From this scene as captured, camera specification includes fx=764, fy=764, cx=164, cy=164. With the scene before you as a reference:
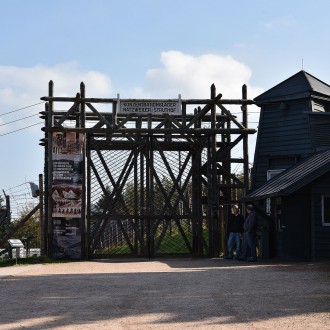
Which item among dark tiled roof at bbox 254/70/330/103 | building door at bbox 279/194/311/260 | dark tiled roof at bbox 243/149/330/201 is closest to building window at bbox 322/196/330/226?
building door at bbox 279/194/311/260

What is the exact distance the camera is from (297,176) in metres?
23.4

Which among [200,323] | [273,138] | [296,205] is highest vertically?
[273,138]

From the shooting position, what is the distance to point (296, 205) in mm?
22938

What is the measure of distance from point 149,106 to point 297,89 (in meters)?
5.80

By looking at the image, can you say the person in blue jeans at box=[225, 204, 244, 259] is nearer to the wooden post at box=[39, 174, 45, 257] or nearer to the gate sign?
the gate sign

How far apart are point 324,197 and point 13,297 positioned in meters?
12.0

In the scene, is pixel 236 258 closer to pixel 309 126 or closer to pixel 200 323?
pixel 309 126

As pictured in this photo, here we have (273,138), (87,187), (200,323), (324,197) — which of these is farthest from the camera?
(273,138)

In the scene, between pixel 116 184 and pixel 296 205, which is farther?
pixel 116 184

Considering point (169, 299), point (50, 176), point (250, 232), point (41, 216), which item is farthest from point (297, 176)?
point (169, 299)

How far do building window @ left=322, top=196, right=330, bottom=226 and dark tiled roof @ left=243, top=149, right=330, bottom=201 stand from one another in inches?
35.7

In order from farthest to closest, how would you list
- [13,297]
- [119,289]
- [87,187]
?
[87,187], [119,289], [13,297]

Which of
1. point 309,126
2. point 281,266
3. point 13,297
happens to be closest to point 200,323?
point 13,297

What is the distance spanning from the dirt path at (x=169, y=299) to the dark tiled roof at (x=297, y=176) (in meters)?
3.76
